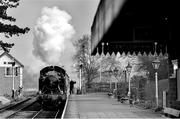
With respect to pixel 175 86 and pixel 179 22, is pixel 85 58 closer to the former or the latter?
pixel 175 86

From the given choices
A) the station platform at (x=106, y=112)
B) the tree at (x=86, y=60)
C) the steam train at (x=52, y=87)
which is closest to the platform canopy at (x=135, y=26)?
the station platform at (x=106, y=112)

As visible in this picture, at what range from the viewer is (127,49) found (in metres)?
14.8

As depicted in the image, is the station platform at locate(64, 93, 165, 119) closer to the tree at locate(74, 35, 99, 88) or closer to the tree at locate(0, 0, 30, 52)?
the tree at locate(0, 0, 30, 52)

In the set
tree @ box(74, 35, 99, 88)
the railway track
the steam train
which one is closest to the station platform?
the railway track

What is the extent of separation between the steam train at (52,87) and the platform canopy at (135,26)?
12972 mm

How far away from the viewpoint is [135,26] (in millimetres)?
9758

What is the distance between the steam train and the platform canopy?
13.0 metres

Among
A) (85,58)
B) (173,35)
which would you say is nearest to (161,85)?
(173,35)

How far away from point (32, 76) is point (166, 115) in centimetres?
Result: 4268

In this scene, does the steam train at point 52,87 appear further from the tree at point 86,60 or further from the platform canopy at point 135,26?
the tree at point 86,60

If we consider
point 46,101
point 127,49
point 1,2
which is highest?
point 1,2

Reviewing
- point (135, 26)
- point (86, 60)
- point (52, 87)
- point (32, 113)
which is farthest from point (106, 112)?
point (86, 60)

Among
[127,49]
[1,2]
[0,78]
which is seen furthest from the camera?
[0,78]

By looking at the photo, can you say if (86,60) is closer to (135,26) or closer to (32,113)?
(32,113)
